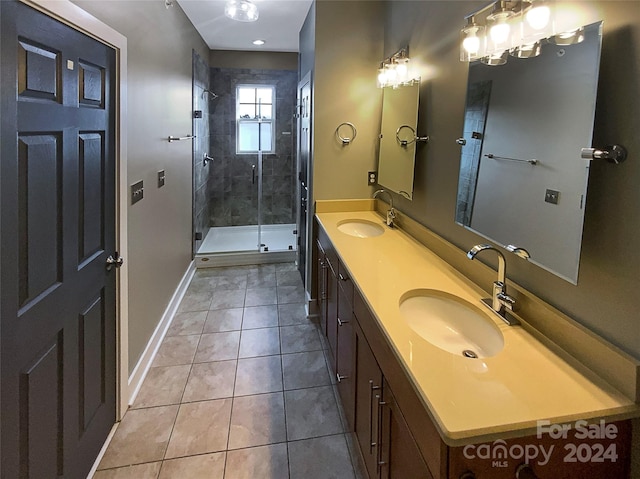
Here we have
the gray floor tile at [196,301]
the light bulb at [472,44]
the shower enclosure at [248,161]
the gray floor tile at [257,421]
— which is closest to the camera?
the light bulb at [472,44]

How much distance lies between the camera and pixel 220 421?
6.79 feet

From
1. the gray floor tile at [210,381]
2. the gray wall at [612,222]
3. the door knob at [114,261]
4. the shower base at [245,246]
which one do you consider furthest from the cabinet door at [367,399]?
the shower base at [245,246]

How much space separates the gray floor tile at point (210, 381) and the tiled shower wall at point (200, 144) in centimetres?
208

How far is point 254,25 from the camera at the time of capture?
3799mm

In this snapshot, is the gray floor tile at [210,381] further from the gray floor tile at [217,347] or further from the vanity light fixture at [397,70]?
the vanity light fixture at [397,70]

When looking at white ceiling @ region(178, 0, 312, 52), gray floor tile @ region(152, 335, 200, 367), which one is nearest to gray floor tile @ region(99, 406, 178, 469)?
gray floor tile @ region(152, 335, 200, 367)

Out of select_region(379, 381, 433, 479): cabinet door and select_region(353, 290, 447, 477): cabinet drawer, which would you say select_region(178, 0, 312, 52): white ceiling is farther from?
select_region(379, 381, 433, 479): cabinet door

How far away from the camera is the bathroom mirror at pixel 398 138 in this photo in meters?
2.41

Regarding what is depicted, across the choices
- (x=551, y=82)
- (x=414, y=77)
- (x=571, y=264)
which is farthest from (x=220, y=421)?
(x=414, y=77)

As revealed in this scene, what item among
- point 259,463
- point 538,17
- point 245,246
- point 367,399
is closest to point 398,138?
point 538,17

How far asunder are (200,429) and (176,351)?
0.86 meters

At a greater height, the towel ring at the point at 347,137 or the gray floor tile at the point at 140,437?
the towel ring at the point at 347,137

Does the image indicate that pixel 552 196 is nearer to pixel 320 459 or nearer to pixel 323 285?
pixel 320 459

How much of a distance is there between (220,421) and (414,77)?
7.48 feet
